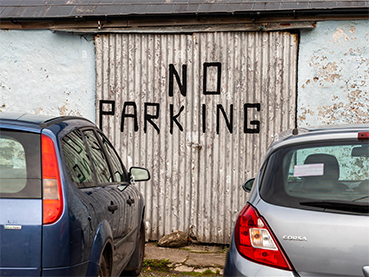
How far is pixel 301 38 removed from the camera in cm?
746

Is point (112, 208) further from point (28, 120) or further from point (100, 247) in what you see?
point (28, 120)

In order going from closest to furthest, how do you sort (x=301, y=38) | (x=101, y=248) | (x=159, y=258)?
1. (x=101, y=248)
2. (x=159, y=258)
3. (x=301, y=38)

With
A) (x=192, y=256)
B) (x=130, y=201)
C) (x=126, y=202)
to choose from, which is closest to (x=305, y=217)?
(x=126, y=202)

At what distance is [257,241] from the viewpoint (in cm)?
325

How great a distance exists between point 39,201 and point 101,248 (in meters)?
0.73

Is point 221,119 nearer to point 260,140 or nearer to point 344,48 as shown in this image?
point 260,140

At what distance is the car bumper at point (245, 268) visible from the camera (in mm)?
3105

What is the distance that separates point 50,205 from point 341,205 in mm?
1894

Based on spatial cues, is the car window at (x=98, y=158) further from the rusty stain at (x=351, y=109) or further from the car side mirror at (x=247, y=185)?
the rusty stain at (x=351, y=109)

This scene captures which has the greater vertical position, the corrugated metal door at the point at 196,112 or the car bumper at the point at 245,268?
the corrugated metal door at the point at 196,112

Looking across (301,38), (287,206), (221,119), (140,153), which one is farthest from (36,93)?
(287,206)

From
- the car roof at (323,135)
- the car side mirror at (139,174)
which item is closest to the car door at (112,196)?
the car side mirror at (139,174)

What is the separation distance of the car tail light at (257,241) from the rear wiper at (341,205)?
0.32 metres

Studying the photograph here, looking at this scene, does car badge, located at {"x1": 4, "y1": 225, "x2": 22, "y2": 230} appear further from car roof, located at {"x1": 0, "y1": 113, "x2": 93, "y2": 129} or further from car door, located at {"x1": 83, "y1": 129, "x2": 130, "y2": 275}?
car door, located at {"x1": 83, "y1": 129, "x2": 130, "y2": 275}
